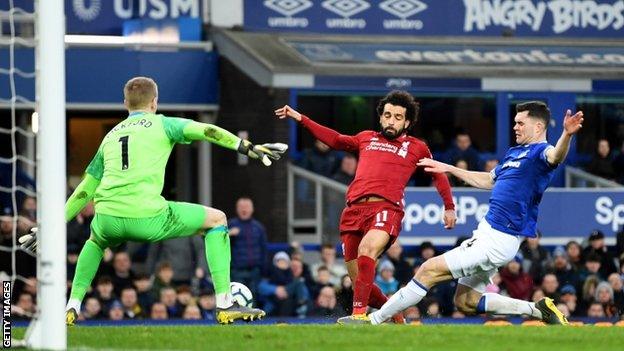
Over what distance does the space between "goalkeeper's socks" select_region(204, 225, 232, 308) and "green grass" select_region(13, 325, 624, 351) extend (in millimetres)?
318

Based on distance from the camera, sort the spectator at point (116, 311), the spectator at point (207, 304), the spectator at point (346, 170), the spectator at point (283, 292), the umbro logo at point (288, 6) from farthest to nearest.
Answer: the umbro logo at point (288, 6), the spectator at point (346, 170), the spectator at point (283, 292), the spectator at point (207, 304), the spectator at point (116, 311)

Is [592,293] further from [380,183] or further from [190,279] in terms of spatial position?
[380,183]

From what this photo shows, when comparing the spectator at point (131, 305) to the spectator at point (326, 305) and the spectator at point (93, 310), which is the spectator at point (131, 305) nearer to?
the spectator at point (93, 310)

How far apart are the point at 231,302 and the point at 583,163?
46.9ft

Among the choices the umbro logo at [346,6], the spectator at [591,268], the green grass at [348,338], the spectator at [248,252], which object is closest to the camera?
the green grass at [348,338]

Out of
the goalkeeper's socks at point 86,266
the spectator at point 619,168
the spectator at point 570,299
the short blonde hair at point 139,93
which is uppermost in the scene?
the short blonde hair at point 139,93

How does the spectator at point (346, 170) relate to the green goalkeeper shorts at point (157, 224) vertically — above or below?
below

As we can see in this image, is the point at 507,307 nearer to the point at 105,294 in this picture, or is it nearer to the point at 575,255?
the point at 105,294

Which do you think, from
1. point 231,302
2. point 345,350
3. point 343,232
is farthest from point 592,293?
point 345,350

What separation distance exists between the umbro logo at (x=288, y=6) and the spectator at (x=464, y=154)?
137 inches

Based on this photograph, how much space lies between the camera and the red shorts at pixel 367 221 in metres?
15.7

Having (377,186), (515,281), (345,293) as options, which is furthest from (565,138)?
(515,281)

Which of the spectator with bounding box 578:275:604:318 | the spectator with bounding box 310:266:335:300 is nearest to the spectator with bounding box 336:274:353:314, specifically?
the spectator with bounding box 310:266:335:300

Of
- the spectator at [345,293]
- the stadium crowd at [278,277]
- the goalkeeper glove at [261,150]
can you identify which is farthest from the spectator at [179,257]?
the goalkeeper glove at [261,150]
